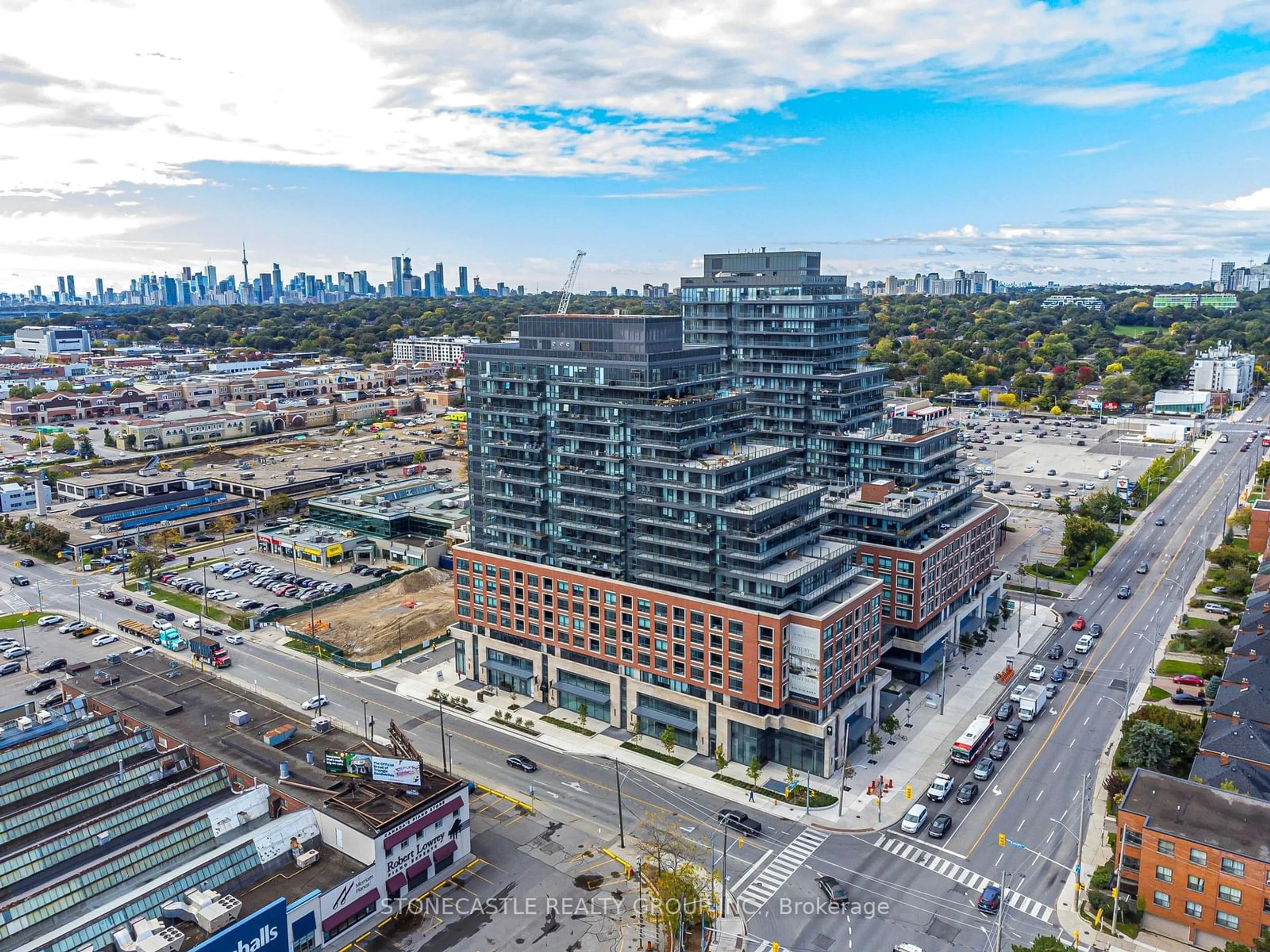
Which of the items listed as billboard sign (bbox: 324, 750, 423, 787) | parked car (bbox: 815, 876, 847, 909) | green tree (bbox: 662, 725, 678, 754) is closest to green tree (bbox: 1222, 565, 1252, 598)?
green tree (bbox: 662, 725, 678, 754)

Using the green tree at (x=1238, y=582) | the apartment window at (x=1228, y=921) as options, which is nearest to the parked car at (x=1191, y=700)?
the green tree at (x=1238, y=582)

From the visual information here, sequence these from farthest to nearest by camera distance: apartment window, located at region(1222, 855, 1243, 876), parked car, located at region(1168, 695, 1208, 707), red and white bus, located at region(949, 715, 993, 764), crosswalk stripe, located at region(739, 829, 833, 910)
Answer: parked car, located at region(1168, 695, 1208, 707)
red and white bus, located at region(949, 715, 993, 764)
crosswalk stripe, located at region(739, 829, 833, 910)
apartment window, located at region(1222, 855, 1243, 876)

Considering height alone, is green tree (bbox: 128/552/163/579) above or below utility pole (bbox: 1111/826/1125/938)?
above

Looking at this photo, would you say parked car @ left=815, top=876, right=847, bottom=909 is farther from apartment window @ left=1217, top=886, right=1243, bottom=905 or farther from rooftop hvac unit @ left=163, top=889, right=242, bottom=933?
rooftop hvac unit @ left=163, top=889, right=242, bottom=933

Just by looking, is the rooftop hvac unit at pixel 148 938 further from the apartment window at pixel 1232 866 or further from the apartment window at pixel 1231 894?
the apartment window at pixel 1232 866

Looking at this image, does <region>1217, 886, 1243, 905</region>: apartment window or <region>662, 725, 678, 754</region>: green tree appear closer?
<region>1217, 886, 1243, 905</region>: apartment window
